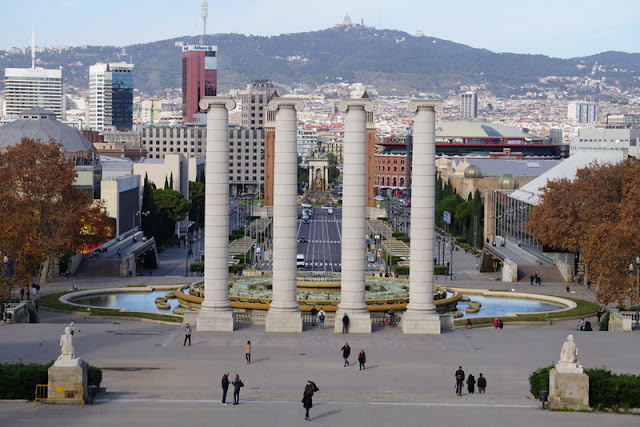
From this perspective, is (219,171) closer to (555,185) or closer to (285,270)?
(285,270)

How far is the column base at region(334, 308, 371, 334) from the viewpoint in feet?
179

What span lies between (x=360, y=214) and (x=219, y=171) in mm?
6941

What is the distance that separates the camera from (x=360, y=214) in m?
54.0

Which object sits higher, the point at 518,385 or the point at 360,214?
the point at 360,214

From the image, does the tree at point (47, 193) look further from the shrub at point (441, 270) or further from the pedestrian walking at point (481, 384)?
the pedestrian walking at point (481, 384)

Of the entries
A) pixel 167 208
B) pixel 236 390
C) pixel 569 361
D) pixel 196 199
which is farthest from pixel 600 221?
pixel 196 199

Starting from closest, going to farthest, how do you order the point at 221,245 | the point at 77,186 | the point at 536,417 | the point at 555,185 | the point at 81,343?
the point at 536,417
the point at 81,343
the point at 221,245
the point at 555,185
the point at 77,186

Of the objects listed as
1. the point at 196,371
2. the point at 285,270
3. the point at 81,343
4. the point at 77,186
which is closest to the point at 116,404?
the point at 196,371

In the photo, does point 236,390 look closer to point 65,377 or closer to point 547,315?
point 65,377

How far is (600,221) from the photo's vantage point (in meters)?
83.4

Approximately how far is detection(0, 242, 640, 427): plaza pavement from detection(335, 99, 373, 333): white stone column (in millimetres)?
1488

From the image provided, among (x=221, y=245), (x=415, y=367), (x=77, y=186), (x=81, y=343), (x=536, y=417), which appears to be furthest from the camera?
(x=77, y=186)

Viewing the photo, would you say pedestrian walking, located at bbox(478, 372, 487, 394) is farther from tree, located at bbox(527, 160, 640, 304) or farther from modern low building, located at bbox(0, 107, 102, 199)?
modern low building, located at bbox(0, 107, 102, 199)

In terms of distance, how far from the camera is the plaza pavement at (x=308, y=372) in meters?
37.7
